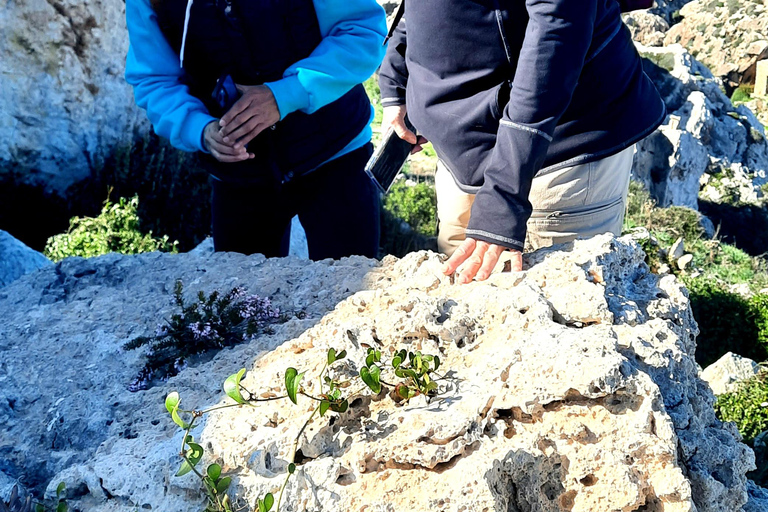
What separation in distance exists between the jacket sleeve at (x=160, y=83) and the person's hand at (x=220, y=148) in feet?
0.12

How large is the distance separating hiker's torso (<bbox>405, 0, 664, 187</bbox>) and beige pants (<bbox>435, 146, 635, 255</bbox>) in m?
0.05

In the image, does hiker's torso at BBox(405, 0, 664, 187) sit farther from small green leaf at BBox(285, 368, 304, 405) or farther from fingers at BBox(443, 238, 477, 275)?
small green leaf at BBox(285, 368, 304, 405)

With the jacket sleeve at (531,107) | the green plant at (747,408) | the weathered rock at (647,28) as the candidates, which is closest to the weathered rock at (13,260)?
the jacket sleeve at (531,107)

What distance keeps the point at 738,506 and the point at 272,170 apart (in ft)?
6.21

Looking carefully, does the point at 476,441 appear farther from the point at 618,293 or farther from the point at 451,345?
the point at 618,293

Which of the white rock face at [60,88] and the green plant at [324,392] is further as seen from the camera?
the white rock face at [60,88]

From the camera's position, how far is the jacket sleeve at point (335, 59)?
8.74 ft

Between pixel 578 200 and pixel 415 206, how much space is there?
752 cm

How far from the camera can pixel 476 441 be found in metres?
1.49

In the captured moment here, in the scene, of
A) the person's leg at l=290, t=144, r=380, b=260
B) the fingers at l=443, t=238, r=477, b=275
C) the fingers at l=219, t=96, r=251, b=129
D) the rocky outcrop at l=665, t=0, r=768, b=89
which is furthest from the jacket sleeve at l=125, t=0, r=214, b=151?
the rocky outcrop at l=665, t=0, r=768, b=89

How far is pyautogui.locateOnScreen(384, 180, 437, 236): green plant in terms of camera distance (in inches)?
375

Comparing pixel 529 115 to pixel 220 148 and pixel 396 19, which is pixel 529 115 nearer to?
pixel 396 19

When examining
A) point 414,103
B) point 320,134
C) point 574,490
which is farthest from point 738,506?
point 320,134

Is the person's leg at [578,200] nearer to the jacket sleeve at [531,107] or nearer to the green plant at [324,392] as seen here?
the jacket sleeve at [531,107]
